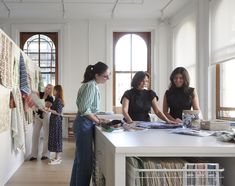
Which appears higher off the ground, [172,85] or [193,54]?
[193,54]

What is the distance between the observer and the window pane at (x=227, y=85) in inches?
207

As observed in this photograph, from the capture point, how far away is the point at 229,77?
541cm

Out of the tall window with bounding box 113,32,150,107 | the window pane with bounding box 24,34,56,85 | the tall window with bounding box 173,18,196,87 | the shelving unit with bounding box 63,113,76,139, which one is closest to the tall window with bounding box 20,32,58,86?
the window pane with bounding box 24,34,56,85

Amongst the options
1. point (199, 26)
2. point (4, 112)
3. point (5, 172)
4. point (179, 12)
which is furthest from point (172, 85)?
point (179, 12)

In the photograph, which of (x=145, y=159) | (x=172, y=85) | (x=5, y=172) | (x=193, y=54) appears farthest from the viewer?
(x=193, y=54)

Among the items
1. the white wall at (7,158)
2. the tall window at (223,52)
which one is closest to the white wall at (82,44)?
the tall window at (223,52)

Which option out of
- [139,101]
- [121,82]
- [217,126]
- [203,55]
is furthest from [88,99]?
[121,82]

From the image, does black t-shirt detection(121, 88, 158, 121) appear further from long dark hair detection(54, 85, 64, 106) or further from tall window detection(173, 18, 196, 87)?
tall window detection(173, 18, 196, 87)

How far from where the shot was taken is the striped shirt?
2.69 m

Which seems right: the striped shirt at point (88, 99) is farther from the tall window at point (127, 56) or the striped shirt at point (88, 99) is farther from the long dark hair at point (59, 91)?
the tall window at point (127, 56)

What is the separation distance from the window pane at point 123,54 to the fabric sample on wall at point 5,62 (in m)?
4.73

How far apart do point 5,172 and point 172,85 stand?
2278 mm

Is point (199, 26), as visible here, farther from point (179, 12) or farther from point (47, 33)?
point (47, 33)

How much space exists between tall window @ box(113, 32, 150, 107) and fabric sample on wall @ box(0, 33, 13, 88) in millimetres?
4744
